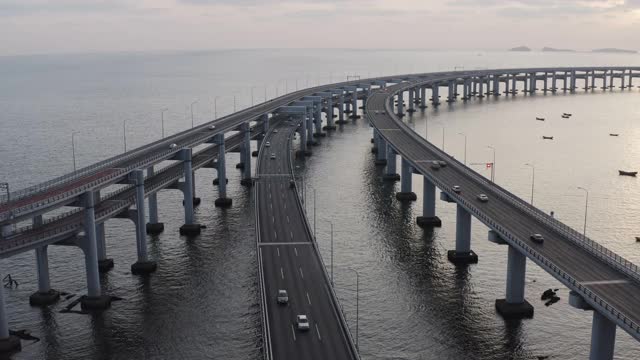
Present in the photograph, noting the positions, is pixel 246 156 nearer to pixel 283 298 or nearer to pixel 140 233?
pixel 140 233

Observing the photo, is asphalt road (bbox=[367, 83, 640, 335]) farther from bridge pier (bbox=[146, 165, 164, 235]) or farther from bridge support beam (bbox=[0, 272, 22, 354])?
bridge support beam (bbox=[0, 272, 22, 354])

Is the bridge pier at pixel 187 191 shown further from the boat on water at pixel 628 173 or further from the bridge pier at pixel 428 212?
the boat on water at pixel 628 173

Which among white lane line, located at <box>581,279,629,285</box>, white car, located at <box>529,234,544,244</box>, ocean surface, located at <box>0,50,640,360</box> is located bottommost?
ocean surface, located at <box>0,50,640,360</box>

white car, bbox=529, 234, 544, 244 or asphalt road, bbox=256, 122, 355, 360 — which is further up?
white car, bbox=529, 234, 544, 244

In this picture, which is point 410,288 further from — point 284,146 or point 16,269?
point 284,146

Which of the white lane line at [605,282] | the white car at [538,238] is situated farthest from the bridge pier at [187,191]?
the white lane line at [605,282]

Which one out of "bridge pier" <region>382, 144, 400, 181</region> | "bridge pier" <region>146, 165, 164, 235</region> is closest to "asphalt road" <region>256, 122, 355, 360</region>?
"bridge pier" <region>146, 165, 164, 235</region>

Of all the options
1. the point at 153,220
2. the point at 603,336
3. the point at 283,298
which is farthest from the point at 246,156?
the point at 603,336
